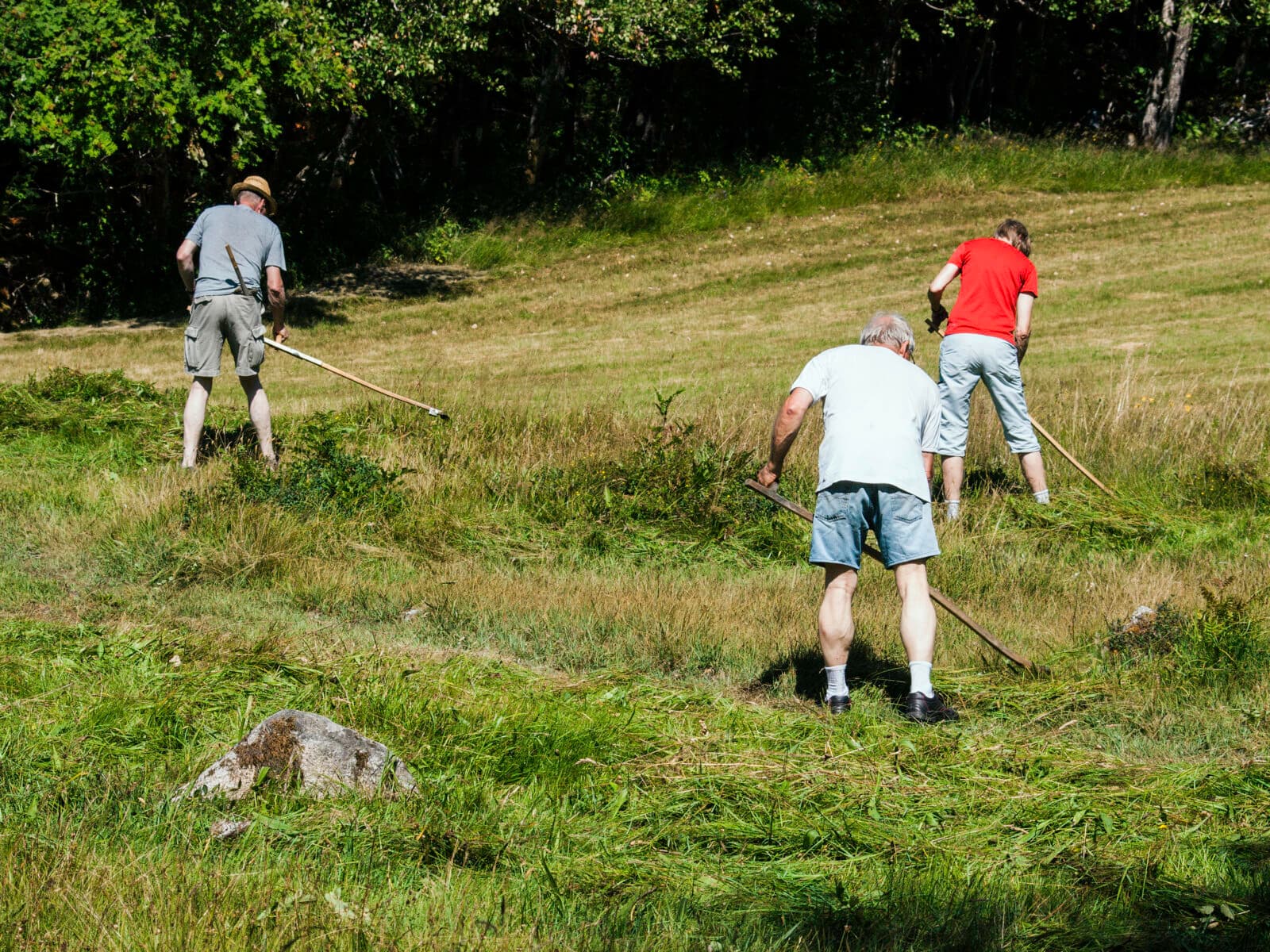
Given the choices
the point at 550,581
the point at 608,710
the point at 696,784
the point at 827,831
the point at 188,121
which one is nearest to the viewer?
the point at 827,831

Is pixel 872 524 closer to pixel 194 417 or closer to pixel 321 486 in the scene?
pixel 321 486

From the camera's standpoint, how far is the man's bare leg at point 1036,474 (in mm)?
8906

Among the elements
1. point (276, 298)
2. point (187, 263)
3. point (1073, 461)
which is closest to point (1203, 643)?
point (1073, 461)

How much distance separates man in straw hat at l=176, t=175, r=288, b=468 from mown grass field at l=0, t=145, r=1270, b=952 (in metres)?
0.44

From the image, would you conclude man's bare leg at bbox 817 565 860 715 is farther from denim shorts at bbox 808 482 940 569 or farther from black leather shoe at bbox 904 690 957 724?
black leather shoe at bbox 904 690 957 724

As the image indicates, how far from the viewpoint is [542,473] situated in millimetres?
9070

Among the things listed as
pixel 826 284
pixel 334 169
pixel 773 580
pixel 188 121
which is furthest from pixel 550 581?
pixel 334 169

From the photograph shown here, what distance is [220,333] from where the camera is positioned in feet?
30.8

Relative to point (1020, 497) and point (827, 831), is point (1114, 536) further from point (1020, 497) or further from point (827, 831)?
point (827, 831)

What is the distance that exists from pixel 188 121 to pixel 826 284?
10.2m

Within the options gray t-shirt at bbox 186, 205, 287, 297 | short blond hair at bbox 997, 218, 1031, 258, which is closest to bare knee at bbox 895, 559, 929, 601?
short blond hair at bbox 997, 218, 1031, 258

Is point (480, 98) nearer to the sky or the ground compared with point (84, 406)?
nearer to the sky

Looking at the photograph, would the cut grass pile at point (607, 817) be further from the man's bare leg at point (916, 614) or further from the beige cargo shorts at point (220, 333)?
the beige cargo shorts at point (220, 333)

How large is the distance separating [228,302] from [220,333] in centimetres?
27
